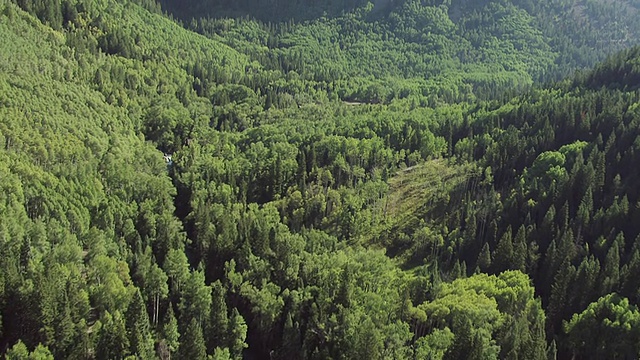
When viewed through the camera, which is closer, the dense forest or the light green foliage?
the light green foliage

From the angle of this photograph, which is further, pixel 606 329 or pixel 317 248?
pixel 317 248

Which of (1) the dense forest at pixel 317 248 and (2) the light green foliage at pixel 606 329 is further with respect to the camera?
(1) the dense forest at pixel 317 248

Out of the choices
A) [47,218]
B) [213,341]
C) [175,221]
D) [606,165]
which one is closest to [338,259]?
[213,341]

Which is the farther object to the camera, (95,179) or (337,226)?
(337,226)

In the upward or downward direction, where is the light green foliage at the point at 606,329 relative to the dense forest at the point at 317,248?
downward

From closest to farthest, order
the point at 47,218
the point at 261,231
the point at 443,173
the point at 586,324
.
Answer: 1. the point at 586,324
2. the point at 47,218
3. the point at 261,231
4. the point at 443,173

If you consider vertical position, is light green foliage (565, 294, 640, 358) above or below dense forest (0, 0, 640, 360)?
below

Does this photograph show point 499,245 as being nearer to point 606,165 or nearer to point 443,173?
point 606,165

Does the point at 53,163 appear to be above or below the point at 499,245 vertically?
above

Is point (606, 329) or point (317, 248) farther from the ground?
point (317, 248)

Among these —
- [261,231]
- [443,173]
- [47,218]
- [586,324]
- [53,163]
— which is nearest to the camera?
[586,324]

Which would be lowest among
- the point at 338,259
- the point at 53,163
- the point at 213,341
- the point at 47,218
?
the point at 213,341
